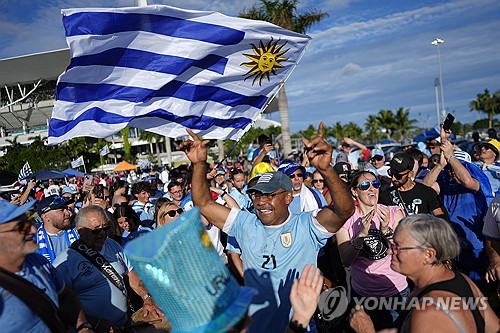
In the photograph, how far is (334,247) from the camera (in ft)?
20.0

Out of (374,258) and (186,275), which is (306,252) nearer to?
(374,258)

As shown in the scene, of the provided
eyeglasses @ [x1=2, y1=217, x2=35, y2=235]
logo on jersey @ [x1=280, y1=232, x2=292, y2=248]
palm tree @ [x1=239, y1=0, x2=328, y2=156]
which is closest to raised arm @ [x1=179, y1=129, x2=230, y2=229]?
logo on jersey @ [x1=280, y1=232, x2=292, y2=248]

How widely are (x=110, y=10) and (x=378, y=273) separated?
152 inches

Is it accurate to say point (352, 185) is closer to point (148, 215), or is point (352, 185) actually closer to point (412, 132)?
point (148, 215)

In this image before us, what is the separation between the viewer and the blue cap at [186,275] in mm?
1737

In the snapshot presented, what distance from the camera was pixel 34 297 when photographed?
2391mm

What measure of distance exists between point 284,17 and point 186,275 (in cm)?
2077

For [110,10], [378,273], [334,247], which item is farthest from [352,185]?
[110,10]

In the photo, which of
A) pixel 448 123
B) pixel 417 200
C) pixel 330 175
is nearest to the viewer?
pixel 330 175

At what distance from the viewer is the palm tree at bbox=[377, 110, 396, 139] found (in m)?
71.2

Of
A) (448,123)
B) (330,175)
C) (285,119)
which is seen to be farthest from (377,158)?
(285,119)

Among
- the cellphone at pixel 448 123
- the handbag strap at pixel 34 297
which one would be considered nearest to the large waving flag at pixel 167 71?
the cellphone at pixel 448 123

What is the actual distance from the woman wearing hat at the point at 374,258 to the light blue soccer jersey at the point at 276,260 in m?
0.56

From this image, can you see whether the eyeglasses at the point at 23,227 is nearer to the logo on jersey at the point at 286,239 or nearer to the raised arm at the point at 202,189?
the raised arm at the point at 202,189
